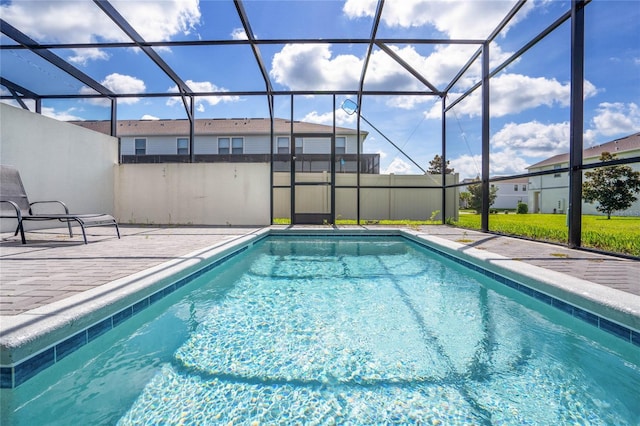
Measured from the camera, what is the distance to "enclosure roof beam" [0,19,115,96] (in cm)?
561

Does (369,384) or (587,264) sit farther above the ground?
(587,264)

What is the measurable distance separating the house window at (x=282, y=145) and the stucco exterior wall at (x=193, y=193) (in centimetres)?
716

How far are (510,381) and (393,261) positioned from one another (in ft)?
9.78

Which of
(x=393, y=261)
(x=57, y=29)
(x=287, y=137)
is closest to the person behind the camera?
(x=393, y=261)

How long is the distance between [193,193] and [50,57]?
3985 millimetres

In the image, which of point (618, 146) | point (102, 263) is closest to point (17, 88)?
point (102, 263)

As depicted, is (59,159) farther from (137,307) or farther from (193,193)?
(137,307)

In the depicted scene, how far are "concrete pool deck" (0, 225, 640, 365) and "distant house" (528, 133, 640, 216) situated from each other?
1948mm

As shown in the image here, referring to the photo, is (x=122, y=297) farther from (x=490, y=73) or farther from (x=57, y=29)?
(x=490, y=73)

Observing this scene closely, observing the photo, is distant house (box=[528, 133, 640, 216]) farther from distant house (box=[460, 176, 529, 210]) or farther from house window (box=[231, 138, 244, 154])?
house window (box=[231, 138, 244, 154])

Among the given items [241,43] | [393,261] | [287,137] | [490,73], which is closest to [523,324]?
[393,261]

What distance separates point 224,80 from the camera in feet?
24.9

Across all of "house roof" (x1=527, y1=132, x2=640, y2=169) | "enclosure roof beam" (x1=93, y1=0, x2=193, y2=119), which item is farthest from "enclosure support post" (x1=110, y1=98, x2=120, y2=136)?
"house roof" (x1=527, y1=132, x2=640, y2=169)

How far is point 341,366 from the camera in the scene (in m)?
1.74
